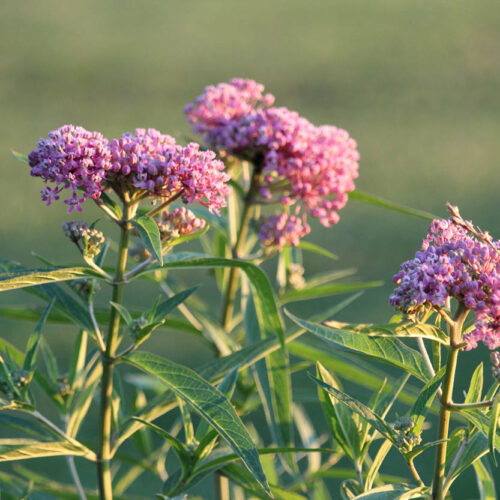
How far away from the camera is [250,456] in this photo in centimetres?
91

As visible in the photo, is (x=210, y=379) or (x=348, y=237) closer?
(x=210, y=379)

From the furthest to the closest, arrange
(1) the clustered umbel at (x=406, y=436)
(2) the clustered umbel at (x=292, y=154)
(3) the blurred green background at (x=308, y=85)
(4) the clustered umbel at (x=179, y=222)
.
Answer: (3) the blurred green background at (x=308, y=85) < (2) the clustered umbel at (x=292, y=154) < (4) the clustered umbel at (x=179, y=222) < (1) the clustered umbel at (x=406, y=436)

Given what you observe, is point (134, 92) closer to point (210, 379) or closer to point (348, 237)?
point (348, 237)

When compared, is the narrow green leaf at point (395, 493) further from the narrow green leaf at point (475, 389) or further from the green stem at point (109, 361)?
the green stem at point (109, 361)

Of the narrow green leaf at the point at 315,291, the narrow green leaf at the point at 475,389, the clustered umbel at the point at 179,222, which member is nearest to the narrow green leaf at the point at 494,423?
the narrow green leaf at the point at 475,389

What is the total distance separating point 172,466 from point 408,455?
1.88 metres

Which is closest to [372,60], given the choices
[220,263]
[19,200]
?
[19,200]

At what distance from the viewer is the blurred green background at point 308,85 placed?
4.14m

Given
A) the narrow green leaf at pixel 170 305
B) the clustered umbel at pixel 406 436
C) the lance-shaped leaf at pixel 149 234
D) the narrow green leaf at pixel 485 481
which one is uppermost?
the lance-shaped leaf at pixel 149 234

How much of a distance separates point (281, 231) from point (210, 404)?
21.0 inches

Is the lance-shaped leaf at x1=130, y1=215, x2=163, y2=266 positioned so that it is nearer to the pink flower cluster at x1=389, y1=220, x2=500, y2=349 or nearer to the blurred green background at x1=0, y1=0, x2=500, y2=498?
the pink flower cluster at x1=389, y1=220, x2=500, y2=349

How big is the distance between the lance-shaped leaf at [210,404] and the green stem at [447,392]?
0.18m

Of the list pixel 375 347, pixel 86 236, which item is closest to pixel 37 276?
pixel 86 236

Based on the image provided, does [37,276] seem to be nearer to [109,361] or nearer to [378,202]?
[109,361]
